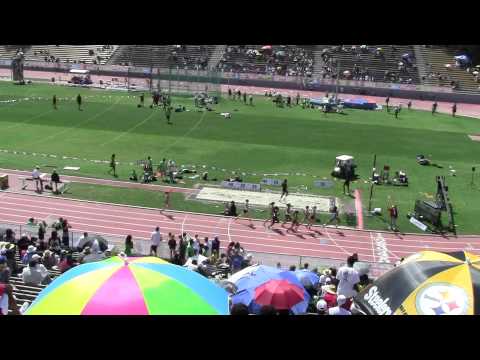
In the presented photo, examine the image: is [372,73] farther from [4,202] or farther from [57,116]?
[4,202]

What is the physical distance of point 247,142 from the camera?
33.7m

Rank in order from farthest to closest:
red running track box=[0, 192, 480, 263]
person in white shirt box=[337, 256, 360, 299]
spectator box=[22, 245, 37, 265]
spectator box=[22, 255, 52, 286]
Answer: red running track box=[0, 192, 480, 263] < spectator box=[22, 245, 37, 265] < spectator box=[22, 255, 52, 286] < person in white shirt box=[337, 256, 360, 299]

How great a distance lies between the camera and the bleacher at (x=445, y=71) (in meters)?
55.3

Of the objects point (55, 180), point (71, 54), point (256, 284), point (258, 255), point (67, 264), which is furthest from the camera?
point (71, 54)

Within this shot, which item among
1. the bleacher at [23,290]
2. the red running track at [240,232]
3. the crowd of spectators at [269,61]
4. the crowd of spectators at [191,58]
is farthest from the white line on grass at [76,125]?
the crowd of spectators at [269,61]

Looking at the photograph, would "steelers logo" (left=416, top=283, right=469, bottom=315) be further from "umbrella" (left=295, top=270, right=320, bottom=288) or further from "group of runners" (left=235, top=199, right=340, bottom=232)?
"group of runners" (left=235, top=199, right=340, bottom=232)

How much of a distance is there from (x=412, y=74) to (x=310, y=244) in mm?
42847

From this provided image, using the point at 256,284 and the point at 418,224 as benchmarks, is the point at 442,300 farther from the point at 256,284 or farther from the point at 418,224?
the point at 418,224

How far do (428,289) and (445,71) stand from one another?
54.7m

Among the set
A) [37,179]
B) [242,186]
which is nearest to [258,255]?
[242,186]

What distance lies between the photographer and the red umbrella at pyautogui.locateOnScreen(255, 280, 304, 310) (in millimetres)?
10094

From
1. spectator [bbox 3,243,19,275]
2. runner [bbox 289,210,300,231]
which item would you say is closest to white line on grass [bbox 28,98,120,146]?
runner [bbox 289,210,300,231]

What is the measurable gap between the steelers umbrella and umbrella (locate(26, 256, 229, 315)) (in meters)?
2.04
